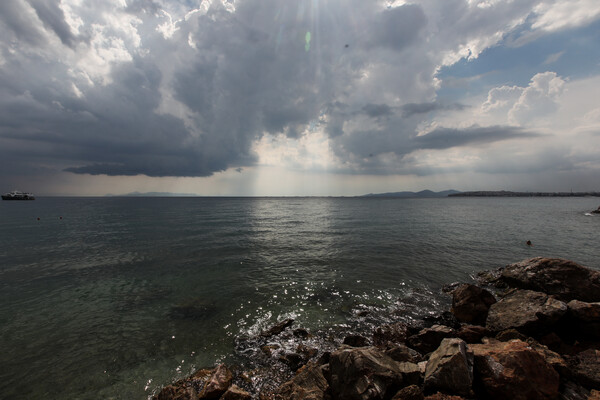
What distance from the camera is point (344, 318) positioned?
1340 cm

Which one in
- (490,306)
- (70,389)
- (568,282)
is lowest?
(70,389)

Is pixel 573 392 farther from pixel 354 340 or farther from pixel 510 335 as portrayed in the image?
pixel 354 340

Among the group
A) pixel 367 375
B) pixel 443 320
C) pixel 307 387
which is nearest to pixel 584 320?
pixel 443 320

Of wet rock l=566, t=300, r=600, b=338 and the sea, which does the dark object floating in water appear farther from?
wet rock l=566, t=300, r=600, b=338

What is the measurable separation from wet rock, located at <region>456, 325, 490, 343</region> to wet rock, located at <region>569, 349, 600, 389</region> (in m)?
2.77

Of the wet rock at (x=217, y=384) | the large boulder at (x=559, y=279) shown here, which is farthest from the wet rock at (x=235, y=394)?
the large boulder at (x=559, y=279)

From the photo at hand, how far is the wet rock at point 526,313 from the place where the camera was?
9.93 m

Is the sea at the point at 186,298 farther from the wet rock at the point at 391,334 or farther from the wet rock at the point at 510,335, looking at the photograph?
the wet rock at the point at 510,335

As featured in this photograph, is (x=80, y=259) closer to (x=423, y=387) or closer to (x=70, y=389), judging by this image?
(x=70, y=389)

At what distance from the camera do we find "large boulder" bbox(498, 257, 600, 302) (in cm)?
1322

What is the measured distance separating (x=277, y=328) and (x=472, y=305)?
10.6 m

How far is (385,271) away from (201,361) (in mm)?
16365

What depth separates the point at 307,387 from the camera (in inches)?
299

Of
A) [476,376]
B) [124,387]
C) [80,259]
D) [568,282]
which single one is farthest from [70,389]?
[568,282]
